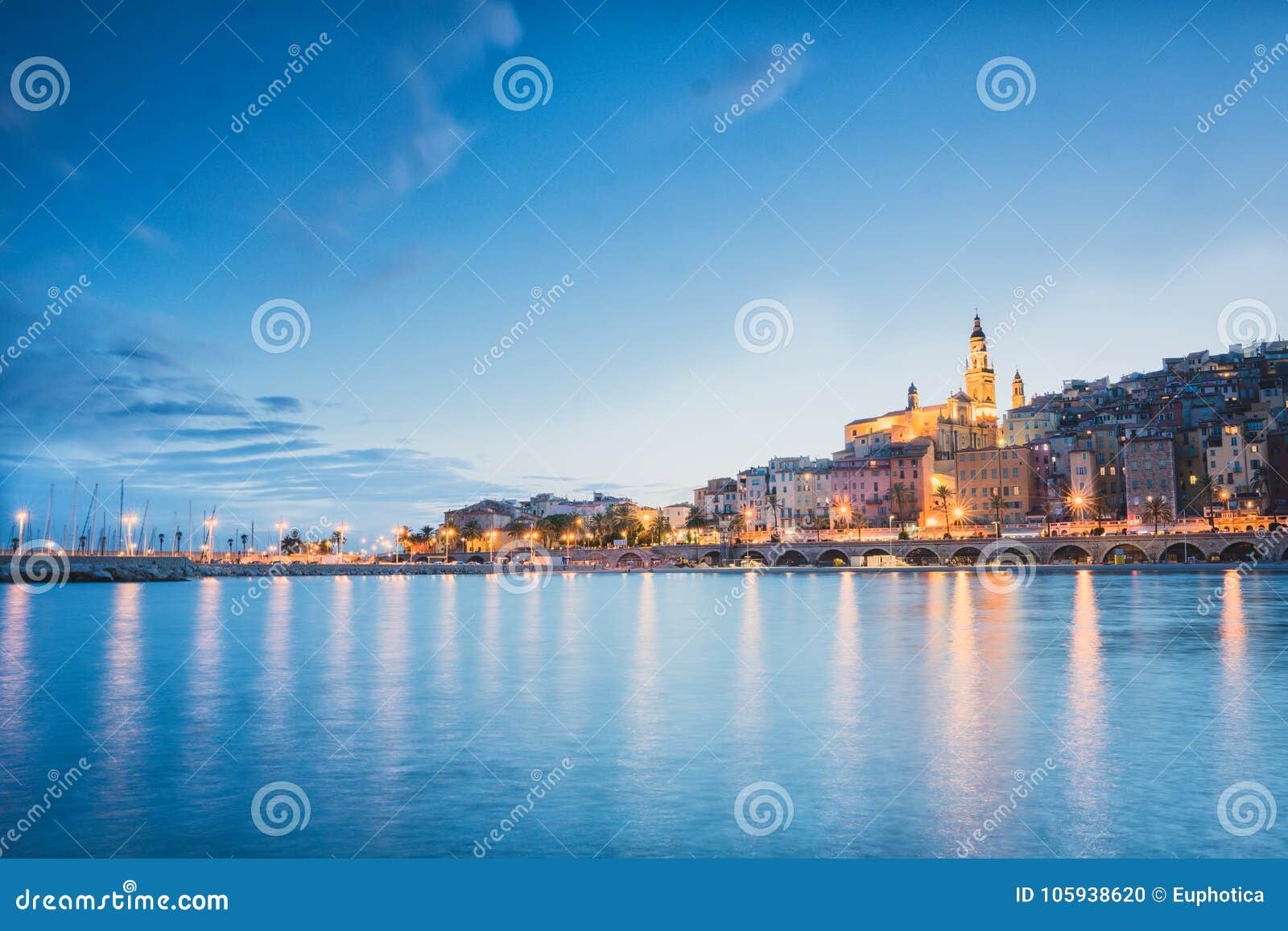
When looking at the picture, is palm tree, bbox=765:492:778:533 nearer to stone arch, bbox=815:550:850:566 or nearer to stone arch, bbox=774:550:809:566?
stone arch, bbox=774:550:809:566

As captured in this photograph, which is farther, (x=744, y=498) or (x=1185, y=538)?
(x=744, y=498)

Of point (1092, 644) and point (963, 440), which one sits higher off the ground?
point (963, 440)

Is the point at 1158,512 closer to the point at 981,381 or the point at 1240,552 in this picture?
the point at 1240,552

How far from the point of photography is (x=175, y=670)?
23609 millimetres

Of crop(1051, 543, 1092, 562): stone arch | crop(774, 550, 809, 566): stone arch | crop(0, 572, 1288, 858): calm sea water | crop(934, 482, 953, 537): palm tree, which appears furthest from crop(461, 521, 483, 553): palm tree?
crop(0, 572, 1288, 858): calm sea water

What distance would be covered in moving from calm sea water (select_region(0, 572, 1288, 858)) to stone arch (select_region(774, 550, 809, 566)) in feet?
273

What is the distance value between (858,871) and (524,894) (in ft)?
8.35

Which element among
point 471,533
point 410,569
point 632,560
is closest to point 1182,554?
point 632,560

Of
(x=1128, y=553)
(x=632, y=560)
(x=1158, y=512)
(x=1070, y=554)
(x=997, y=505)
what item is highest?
(x=997, y=505)

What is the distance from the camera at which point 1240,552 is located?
3120 inches

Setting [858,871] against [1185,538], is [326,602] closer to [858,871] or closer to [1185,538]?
[858,871]

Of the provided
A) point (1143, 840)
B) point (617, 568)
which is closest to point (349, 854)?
point (1143, 840)

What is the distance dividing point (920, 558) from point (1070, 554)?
1949 centimetres

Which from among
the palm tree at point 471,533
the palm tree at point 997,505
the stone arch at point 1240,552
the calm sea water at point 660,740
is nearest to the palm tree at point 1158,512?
the stone arch at point 1240,552
